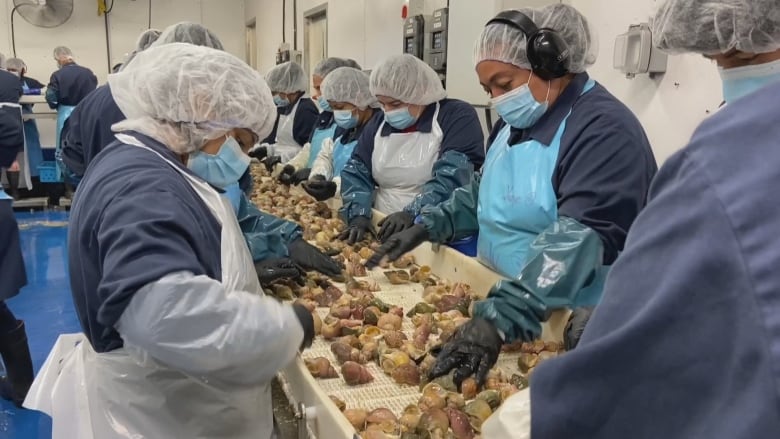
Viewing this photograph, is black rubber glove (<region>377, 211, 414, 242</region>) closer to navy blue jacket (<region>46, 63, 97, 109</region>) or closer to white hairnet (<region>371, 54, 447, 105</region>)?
white hairnet (<region>371, 54, 447, 105</region>)

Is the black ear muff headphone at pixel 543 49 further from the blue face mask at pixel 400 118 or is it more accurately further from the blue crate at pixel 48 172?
the blue crate at pixel 48 172

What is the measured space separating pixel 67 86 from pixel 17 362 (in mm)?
4566

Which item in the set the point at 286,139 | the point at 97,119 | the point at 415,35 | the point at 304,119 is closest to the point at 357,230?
the point at 97,119

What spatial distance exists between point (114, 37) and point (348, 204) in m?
8.18

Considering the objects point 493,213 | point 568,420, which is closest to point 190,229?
point 568,420

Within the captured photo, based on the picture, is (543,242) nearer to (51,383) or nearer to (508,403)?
(508,403)

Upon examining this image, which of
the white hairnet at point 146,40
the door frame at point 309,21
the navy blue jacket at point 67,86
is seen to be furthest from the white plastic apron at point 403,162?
the navy blue jacket at point 67,86

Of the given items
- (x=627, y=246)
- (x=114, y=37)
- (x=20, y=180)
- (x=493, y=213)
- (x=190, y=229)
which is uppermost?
(x=114, y=37)

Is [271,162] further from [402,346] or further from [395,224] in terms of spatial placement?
[402,346]

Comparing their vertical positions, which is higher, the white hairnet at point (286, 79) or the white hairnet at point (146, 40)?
the white hairnet at point (146, 40)

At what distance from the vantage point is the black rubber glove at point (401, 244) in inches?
81.3

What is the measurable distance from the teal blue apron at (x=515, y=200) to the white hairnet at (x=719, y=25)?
0.33m

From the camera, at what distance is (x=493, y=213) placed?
1829 mm

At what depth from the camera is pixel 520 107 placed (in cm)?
177
